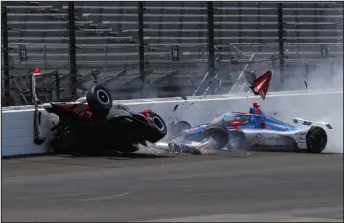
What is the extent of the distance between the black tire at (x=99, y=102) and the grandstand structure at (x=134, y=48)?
172cm

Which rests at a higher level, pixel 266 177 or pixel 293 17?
pixel 293 17

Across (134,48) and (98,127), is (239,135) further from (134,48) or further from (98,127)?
(134,48)

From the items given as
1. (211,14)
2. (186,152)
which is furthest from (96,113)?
(211,14)

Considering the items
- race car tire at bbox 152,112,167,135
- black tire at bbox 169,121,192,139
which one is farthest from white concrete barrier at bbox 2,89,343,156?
race car tire at bbox 152,112,167,135

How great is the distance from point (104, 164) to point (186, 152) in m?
2.46

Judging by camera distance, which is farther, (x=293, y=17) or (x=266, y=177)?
(x=293, y=17)

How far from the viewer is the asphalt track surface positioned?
838 centimetres

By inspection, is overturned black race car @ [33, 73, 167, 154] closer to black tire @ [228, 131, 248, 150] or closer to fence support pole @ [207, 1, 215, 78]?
black tire @ [228, 131, 248, 150]

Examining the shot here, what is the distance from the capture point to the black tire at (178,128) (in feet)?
60.1

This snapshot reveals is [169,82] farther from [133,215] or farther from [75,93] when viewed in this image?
[133,215]

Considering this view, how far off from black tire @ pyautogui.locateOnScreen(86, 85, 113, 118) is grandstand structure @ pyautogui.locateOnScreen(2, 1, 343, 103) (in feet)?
5.63

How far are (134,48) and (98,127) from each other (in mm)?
3036

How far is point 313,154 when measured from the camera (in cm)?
1575

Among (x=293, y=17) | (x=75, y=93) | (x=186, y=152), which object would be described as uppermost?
(x=293, y=17)
